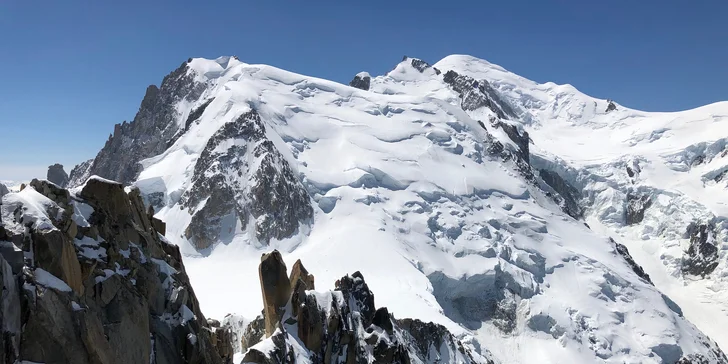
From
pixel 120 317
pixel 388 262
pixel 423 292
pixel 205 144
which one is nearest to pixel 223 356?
pixel 120 317

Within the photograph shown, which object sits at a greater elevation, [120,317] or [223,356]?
[120,317]

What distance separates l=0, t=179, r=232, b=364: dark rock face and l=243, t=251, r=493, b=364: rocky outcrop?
5.93m

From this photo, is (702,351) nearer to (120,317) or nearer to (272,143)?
(272,143)

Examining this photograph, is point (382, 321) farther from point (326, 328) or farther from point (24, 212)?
point (24, 212)

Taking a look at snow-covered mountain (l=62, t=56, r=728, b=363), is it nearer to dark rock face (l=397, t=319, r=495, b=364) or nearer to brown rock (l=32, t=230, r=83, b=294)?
dark rock face (l=397, t=319, r=495, b=364)

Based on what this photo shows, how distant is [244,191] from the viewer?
151250 mm

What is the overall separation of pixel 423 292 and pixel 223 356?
278ft

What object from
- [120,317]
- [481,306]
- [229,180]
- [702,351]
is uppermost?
[229,180]

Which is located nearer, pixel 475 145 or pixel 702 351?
pixel 702 351

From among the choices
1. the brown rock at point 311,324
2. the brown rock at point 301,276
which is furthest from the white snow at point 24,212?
the brown rock at point 301,276

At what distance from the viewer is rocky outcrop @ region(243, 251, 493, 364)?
38.7 metres

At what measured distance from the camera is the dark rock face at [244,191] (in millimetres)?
142500

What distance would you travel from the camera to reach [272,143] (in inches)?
6250

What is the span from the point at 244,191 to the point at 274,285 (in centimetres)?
11046
